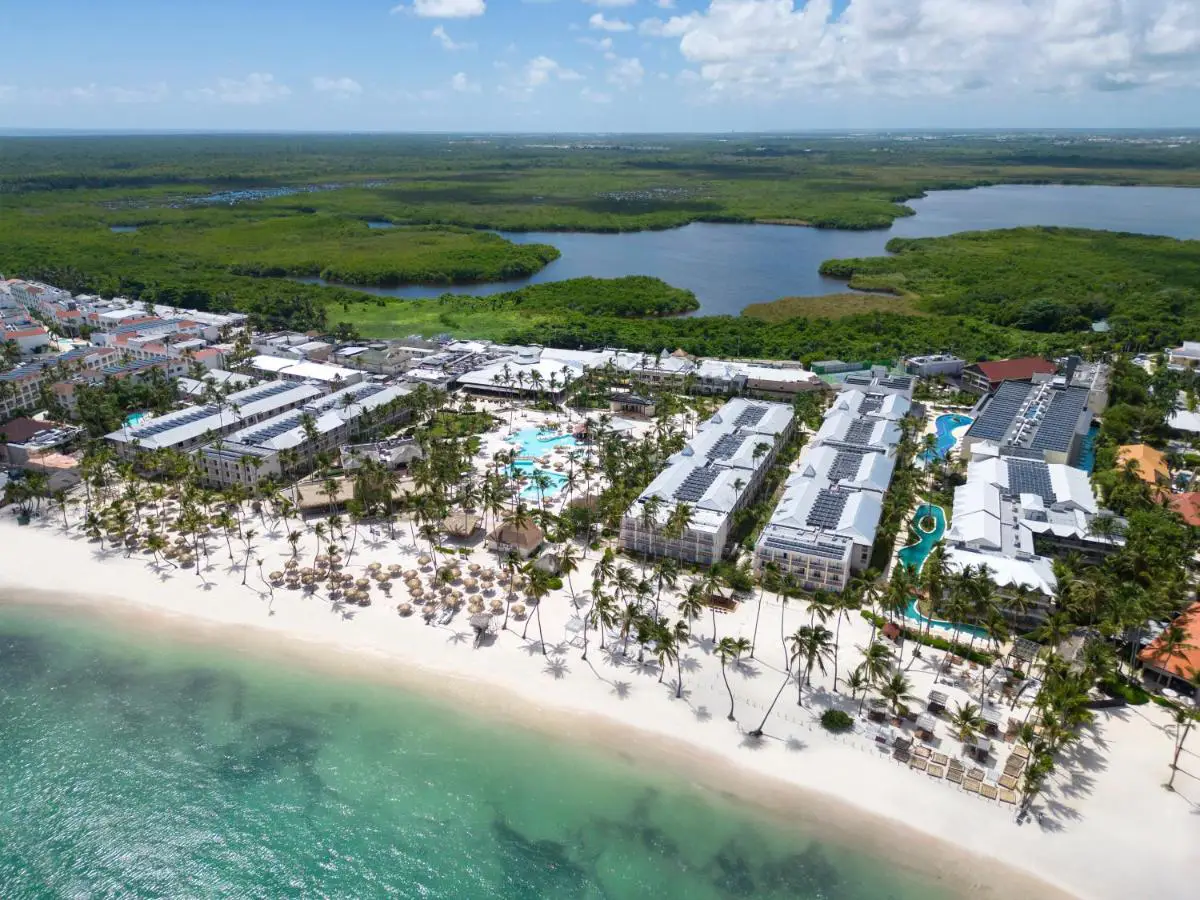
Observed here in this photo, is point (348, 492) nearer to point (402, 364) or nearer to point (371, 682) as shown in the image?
point (371, 682)

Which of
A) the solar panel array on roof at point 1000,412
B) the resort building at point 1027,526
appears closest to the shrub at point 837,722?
the resort building at point 1027,526

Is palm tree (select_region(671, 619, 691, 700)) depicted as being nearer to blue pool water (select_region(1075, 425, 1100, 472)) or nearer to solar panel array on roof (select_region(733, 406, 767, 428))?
solar panel array on roof (select_region(733, 406, 767, 428))

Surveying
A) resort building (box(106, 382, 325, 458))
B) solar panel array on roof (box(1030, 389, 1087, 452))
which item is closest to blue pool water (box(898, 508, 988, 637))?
solar panel array on roof (box(1030, 389, 1087, 452))

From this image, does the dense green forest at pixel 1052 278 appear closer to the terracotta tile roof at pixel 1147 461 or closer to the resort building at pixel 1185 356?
the resort building at pixel 1185 356

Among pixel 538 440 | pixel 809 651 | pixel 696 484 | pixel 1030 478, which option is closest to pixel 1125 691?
pixel 809 651

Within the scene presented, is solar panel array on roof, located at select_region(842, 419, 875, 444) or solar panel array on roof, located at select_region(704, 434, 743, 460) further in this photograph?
solar panel array on roof, located at select_region(842, 419, 875, 444)

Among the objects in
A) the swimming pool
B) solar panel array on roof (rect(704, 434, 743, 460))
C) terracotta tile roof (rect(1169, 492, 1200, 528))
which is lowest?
the swimming pool

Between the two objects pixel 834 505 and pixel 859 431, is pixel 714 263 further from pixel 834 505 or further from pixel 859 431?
pixel 834 505
